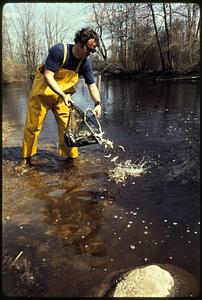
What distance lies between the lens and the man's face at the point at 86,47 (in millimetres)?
5060

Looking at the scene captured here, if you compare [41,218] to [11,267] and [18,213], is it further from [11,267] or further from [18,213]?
[11,267]

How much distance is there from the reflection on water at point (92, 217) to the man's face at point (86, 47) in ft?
6.11

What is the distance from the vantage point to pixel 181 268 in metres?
3.20

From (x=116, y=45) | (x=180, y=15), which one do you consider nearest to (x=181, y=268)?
(x=180, y=15)

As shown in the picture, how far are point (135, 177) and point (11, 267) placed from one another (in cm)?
259

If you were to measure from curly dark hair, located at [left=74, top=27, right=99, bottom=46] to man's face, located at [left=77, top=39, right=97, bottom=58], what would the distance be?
46 mm

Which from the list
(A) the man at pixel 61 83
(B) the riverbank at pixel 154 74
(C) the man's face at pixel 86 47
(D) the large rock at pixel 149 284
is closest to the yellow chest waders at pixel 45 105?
(A) the man at pixel 61 83

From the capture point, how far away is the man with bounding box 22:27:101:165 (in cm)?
512

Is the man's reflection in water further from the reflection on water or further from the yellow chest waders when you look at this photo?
the yellow chest waders

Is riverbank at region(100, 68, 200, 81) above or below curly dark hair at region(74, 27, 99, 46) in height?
above

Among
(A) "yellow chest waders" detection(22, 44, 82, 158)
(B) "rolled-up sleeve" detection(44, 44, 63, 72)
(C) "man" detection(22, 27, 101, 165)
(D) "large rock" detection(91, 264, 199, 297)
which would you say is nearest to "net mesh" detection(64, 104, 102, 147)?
(C) "man" detection(22, 27, 101, 165)

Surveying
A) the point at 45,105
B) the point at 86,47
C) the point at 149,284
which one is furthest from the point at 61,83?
the point at 149,284

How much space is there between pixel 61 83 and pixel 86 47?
0.75 metres

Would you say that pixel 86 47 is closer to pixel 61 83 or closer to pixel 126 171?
pixel 61 83
